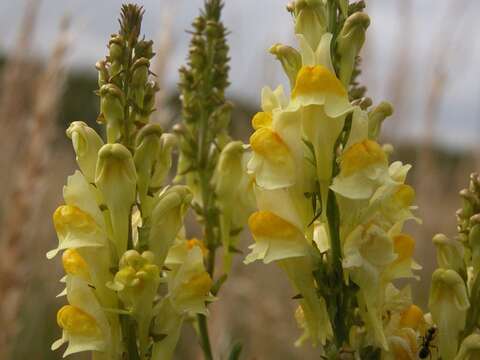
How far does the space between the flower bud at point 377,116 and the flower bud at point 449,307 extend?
0.27m

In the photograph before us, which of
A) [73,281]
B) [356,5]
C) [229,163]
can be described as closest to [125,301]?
[73,281]

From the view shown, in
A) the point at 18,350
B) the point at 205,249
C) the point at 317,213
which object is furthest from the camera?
the point at 18,350

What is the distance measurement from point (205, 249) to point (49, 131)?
1486mm

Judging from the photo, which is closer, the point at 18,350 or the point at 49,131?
the point at 49,131

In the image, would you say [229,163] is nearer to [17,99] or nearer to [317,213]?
[317,213]

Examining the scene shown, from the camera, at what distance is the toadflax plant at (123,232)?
3.77 feet

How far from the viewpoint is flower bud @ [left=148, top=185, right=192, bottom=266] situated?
47.7 inches

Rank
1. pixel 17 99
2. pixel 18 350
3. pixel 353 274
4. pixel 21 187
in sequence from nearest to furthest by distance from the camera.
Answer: pixel 353 274, pixel 21 187, pixel 17 99, pixel 18 350

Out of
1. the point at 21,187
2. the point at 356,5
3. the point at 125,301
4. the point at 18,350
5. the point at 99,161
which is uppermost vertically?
the point at 356,5

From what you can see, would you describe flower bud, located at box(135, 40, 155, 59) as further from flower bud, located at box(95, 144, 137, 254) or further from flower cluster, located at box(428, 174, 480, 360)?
flower cluster, located at box(428, 174, 480, 360)

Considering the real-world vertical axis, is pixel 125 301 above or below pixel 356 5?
below

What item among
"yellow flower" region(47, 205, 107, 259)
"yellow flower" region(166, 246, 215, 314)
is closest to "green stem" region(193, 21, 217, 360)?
"yellow flower" region(166, 246, 215, 314)

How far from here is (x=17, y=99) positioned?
3596mm

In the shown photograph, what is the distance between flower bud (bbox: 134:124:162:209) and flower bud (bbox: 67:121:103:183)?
0.10 metres
